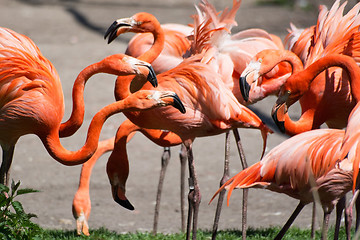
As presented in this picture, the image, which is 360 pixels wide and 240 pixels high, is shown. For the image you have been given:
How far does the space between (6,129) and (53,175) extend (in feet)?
6.89

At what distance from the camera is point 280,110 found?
3.43 metres

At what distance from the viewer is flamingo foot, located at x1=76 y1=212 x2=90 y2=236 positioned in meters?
3.82

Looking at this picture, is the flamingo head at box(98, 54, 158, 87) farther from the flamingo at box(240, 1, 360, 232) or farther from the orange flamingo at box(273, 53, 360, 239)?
the orange flamingo at box(273, 53, 360, 239)

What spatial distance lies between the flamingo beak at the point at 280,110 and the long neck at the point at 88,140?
0.93 m

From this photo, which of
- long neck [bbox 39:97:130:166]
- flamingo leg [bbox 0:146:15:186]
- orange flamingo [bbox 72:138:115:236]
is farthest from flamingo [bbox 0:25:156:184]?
orange flamingo [bbox 72:138:115:236]

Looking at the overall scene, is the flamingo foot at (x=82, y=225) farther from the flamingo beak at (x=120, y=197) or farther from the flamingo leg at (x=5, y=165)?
the flamingo leg at (x=5, y=165)

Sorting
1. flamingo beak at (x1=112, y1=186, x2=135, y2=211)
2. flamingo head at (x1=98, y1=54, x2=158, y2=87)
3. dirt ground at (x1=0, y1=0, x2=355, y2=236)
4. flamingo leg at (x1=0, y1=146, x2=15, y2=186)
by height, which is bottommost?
dirt ground at (x1=0, y1=0, x2=355, y2=236)

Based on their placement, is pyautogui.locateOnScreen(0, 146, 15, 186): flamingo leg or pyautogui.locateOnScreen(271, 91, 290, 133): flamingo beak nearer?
pyautogui.locateOnScreen(271, 91, 290, 133): flamingo beak

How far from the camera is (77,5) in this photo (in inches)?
498

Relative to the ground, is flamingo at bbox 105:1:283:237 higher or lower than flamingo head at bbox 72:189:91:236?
higher

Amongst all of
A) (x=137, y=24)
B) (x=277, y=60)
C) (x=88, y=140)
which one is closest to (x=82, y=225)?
(x=88, y=140)

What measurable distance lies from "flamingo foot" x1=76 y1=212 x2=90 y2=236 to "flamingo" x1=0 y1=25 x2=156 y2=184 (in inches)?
27.5

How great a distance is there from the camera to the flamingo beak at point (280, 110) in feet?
11.1

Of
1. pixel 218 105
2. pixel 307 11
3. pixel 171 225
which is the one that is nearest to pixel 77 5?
pixel 307 11
